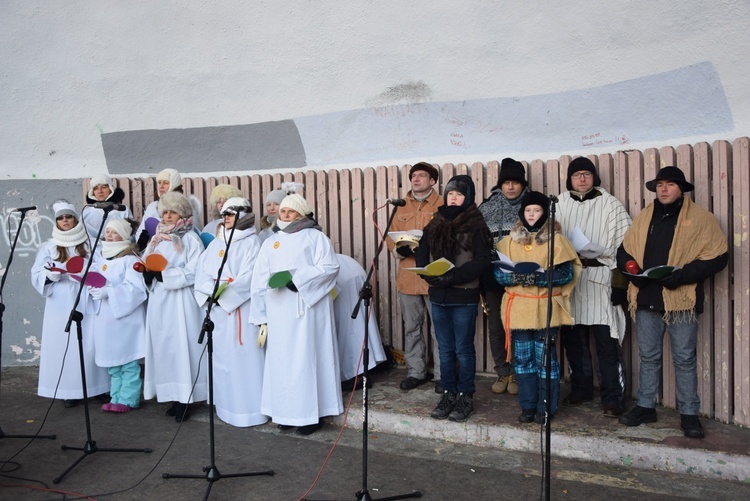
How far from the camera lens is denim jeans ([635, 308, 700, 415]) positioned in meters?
5.16

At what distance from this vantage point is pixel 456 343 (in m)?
5.73

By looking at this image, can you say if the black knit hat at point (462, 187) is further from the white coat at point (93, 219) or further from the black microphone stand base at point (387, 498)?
the white coat at point (93, 219)

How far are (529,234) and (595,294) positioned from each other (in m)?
0.90

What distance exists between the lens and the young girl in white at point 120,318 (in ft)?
22.4

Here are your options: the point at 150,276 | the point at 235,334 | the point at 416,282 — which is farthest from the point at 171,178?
the point at 416,282

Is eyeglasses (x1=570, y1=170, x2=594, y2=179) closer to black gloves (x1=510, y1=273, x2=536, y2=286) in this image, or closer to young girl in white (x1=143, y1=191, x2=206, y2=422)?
black gloves (x1=510, y1=273, x2=536, y2=286)

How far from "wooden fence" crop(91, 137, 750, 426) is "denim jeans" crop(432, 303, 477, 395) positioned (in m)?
1.09

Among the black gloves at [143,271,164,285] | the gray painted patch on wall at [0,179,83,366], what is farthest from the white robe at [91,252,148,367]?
the gray painted patch on wall at [0,179,83,366]

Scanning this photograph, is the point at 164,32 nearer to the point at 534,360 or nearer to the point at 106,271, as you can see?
the point at 106,271

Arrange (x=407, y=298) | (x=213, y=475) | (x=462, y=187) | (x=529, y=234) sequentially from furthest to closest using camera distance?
(x=407, y=298) < (x=462, y=187) < (x=529, y=234) < (x=213, y=475)

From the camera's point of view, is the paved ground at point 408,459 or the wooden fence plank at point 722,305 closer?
the paved ground at point 408,459

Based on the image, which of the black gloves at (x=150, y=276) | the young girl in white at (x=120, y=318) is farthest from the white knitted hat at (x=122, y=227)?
the black gloves at (x=150, y=276)

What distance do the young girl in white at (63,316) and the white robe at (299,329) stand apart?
2300mm

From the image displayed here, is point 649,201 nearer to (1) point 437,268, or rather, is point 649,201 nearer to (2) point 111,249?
(1) point 437,268
